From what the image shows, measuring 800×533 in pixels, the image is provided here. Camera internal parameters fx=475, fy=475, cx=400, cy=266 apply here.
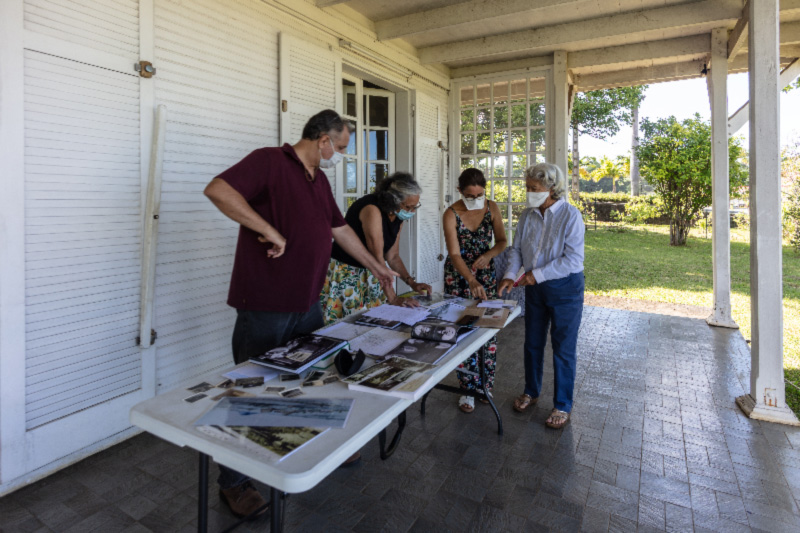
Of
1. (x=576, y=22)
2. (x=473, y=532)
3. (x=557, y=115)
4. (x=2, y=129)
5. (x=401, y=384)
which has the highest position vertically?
(x=576, y=22)

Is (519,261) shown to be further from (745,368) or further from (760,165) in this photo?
(745,368)

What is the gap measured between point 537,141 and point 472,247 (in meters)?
3.39

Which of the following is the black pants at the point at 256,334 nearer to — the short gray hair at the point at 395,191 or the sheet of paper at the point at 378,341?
the sheet of paper at the point at 378,341

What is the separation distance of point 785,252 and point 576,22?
9.34 metres

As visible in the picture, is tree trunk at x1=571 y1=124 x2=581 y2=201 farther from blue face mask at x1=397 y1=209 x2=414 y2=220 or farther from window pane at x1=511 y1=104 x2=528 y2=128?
blue face mask at x1=397 y1=209 x2=414 y2=220

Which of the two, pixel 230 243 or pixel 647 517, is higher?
pixel 230 243

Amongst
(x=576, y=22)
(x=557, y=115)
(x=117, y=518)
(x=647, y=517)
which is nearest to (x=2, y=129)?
(x=117, y=518)

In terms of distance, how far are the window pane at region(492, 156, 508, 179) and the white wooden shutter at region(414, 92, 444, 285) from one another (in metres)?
0.71

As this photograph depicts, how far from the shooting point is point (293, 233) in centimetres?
193

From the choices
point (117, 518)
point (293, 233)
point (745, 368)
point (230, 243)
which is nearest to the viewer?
point (293, 233)

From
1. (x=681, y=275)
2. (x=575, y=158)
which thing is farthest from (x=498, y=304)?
(x=575, y=158)

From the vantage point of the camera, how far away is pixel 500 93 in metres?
6.28

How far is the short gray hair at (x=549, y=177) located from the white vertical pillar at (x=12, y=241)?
2.62 m

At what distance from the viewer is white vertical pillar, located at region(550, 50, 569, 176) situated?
5520 millimetres
